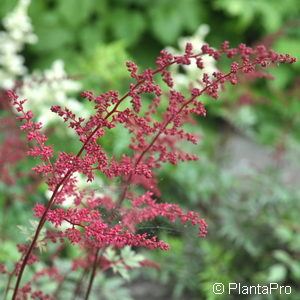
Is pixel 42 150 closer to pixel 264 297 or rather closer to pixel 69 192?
pixel 69 192

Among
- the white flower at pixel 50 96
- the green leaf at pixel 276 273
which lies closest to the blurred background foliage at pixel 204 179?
the green leaf at pixel 276 273

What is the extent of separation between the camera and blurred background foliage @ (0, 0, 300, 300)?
3.00 m

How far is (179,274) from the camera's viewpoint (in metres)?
3.05

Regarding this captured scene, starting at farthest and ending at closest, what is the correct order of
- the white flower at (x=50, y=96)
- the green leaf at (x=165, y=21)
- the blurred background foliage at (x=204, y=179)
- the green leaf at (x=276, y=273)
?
1. the green leaf at (x=165, y=21)
2. the white flower at (x=50, y=96)
3. the blurred background foliage at (x=204, y=179)
4. the green leaf at (x=276, y=273)

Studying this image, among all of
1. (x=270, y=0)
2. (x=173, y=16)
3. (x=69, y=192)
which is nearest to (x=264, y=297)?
(x=69, y=192)

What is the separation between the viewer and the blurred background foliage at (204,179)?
3002 millimetres

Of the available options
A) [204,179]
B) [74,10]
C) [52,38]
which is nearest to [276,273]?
[204,179]

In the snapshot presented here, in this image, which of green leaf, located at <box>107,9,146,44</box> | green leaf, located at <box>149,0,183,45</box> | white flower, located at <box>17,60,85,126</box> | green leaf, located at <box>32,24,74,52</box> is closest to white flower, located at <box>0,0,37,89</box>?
white flower, located at <box>17,60,85,126</box>

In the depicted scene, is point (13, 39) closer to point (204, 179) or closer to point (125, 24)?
point (204, 179)

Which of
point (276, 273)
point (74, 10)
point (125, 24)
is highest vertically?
point (125, 24)

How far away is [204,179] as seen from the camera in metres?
3.40

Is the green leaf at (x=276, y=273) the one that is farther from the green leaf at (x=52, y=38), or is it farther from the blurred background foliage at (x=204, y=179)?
the green leaf at (x=52, y=38)

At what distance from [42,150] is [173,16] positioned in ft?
14.9

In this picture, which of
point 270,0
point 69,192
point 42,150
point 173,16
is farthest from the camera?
point 270,0
